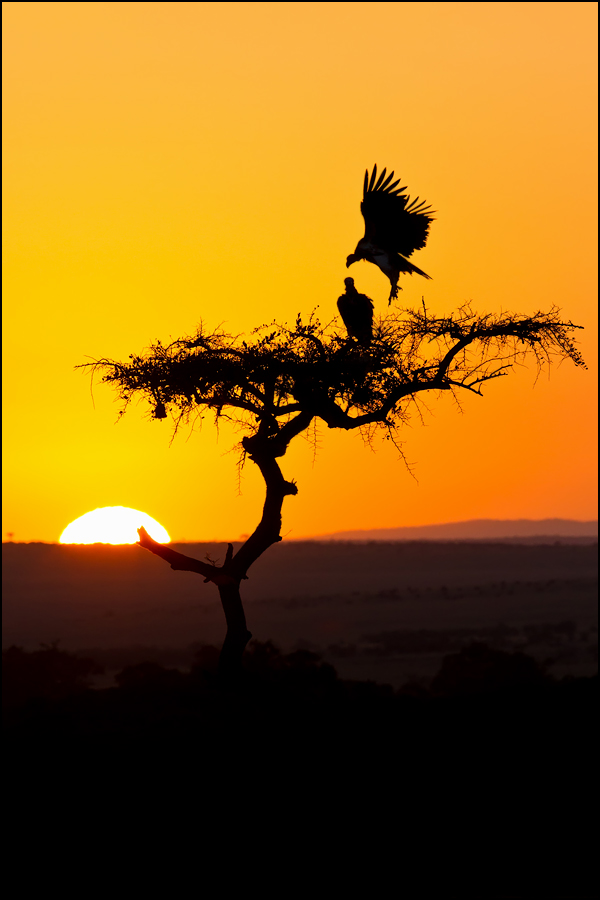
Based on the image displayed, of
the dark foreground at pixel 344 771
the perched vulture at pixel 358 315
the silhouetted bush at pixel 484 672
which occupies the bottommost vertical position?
the silhouetted bush at pixel 484 672

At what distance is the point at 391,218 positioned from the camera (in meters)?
16.7

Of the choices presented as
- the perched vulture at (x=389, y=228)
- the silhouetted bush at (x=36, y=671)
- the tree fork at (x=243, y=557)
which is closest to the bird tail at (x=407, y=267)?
the perched vulture at (x=389, y=228)

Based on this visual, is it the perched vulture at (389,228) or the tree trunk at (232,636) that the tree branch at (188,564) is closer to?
the tree trunk at (232,636)

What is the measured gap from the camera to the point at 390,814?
1506 centimetres

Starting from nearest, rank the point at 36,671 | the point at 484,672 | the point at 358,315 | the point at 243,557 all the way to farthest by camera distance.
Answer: the point at 358,315
the point at 243,557
the point at 36,671
the point at 484,672

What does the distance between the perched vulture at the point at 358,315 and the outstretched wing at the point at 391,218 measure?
965 mm

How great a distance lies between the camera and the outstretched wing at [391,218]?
656 inches

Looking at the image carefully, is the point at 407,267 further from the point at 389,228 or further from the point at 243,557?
the point at 243,557

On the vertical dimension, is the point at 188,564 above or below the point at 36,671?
above

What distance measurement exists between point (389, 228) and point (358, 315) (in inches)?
60.1

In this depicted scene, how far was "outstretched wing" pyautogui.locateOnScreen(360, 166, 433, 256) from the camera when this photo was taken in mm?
16656

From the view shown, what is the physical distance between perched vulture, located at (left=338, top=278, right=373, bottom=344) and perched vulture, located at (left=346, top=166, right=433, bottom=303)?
61cm

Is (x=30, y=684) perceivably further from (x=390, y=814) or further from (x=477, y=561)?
(x=477, y=561)

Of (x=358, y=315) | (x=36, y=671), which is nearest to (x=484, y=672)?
(x=36, y=671)
